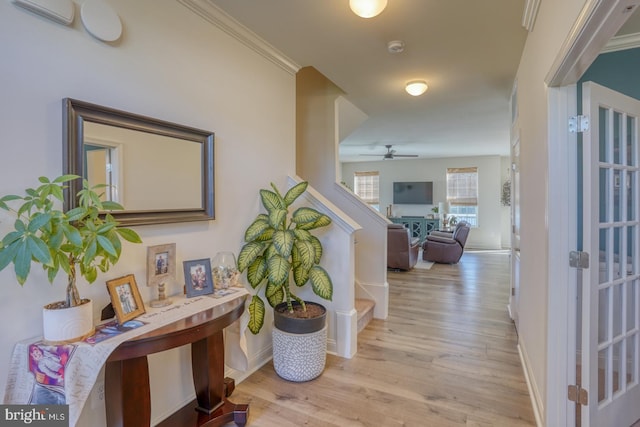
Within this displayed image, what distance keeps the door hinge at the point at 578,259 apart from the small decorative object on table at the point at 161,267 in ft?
6.73

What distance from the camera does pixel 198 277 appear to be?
6.15 ft

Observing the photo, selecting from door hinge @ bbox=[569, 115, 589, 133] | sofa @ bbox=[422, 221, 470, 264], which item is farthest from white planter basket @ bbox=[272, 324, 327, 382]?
sofa @ bbox=[422, 221, 470, 264]

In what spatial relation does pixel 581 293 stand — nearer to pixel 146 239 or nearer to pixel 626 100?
pixel 626 100

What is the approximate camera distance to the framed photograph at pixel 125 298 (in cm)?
143

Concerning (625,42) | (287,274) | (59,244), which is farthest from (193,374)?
(625,42)

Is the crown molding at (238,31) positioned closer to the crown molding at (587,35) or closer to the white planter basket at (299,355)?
the crown molding at (587,35)

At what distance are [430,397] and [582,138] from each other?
178 cm

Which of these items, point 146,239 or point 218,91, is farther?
point 218,91

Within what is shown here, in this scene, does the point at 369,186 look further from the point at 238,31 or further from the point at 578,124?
the point at 578,124

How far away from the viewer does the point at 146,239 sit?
171 cm

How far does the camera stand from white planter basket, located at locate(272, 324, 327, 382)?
2281 millimetres

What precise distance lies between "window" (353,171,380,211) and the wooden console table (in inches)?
337

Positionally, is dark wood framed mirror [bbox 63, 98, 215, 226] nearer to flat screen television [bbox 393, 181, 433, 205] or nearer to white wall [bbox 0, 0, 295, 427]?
white wall [bbox 0, 0, 295, 427]

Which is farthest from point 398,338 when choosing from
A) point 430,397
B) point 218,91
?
point 218,91
